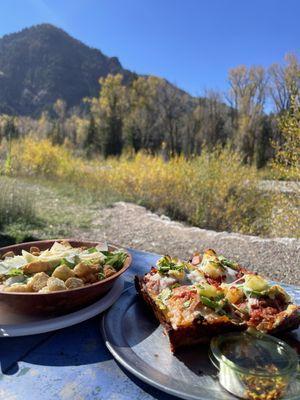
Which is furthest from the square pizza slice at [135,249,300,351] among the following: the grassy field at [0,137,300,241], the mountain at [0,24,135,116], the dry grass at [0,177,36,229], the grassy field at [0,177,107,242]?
the mountain at [0,24,135,116]

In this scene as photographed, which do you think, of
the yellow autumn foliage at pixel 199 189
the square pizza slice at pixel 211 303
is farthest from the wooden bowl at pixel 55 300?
the yellow autumn foliage at pixel 199 189

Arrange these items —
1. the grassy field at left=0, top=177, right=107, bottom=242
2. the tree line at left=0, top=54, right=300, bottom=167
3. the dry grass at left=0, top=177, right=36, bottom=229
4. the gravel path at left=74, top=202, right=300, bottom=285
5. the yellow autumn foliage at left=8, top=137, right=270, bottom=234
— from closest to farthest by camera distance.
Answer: the gravel path at left=74, top=202, right=300, bottom=285 < the grassy field at left=0, top=177, right=107, bottom=242 < the dry grass at left=0, top=177, right=36, bottom=229 < the yellow autumn foliage at left=8, top=137, right=270, bottom=234 < the tree line at left=0, top=54, right=300, bottom=167

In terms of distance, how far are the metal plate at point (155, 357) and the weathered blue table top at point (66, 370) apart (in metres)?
0.04

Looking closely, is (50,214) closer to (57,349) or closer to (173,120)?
(57,349)

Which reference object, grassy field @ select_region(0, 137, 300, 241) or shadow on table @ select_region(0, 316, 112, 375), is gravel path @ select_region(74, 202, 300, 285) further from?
shadow on table @ select_region(0, 316, 112, 375)

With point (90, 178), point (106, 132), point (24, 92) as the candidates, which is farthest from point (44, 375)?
point (24, 92)

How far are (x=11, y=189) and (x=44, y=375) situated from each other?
5370 millimetres

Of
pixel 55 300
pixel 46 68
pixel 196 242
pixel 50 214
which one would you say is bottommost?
pixel 50 214

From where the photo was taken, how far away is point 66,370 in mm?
857

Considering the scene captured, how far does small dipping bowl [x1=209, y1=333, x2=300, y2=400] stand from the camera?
73 cm

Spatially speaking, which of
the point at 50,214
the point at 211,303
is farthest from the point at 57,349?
the point at 50,214

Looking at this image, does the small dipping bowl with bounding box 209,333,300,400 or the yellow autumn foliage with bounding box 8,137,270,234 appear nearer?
the small dipping bowl with bounding box 209,333,300,400

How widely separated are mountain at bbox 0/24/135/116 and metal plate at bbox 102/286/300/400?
76.1 metres

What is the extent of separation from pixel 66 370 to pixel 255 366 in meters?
0.43
